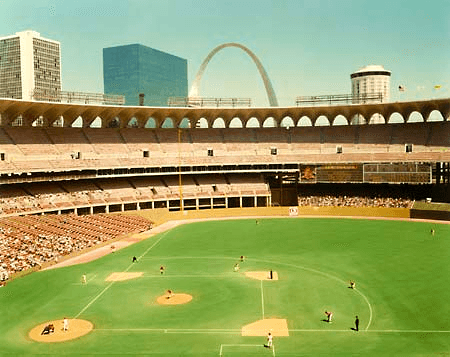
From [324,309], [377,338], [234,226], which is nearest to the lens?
[377,338]

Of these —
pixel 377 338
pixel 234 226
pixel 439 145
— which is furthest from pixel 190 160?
pixel 377 338

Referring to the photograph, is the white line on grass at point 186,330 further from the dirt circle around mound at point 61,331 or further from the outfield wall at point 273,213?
the outfield wall at point 273,213

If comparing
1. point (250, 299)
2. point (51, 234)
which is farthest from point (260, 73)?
point (250, 299)

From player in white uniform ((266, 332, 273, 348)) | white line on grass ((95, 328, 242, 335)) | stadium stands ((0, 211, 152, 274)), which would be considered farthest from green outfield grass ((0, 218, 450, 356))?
stadium stands ((0, 211, 152, 274))

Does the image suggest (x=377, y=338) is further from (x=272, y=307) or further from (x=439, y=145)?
(x=439, y=145)

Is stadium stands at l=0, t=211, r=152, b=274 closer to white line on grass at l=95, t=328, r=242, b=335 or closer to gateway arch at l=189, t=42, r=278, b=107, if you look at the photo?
white line on grass at l=95, t=328, r=242, b=335

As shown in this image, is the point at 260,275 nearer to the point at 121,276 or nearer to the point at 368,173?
the point at 121,276

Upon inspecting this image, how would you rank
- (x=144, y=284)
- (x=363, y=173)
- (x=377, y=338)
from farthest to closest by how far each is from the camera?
(x=363, y=173)
(x=144, y=284)
(x=377, y=338)

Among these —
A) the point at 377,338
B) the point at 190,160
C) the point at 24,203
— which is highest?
the point at 190,160

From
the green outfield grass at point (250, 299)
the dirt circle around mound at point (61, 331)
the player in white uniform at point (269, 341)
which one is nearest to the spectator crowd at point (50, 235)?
the green outfield grass at point (250, 299)
